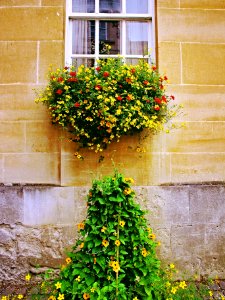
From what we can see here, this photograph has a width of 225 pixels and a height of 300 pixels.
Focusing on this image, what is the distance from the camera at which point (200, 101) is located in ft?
13.0

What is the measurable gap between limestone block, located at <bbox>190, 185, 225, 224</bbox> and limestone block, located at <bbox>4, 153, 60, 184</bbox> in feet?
5.56

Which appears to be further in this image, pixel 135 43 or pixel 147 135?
pixel 135 43

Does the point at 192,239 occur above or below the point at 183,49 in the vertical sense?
below

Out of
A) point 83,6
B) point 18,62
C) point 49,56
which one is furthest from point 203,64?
point 18,62

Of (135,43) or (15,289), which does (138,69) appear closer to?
(135,43)

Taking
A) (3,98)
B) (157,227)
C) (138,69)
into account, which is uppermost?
(138,69)

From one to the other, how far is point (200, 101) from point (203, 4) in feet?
4.09

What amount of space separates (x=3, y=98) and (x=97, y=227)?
225cm

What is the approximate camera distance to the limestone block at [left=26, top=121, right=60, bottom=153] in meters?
3.85

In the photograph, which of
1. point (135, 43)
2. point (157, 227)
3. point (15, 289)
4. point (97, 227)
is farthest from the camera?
point (135, 43)

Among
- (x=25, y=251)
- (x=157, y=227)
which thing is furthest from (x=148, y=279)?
(x=25, y=251)

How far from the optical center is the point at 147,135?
3832mm

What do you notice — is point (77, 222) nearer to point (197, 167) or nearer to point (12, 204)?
point (12, 204)

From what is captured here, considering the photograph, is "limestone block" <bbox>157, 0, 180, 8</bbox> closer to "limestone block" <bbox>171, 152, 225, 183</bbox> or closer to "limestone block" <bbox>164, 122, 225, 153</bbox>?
"limestone block" <bbox>164, 122, 225, 153</bbox>
